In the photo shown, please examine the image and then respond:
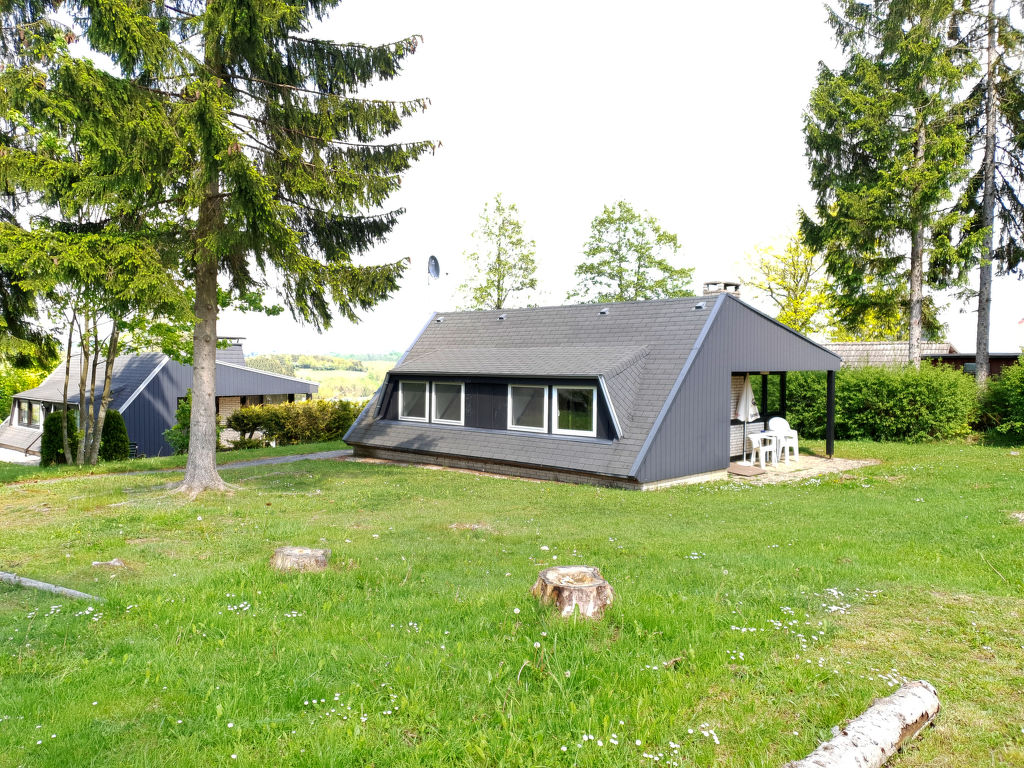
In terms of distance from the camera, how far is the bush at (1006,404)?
18.7 m

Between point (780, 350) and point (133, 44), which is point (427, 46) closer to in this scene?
point (133, 44)

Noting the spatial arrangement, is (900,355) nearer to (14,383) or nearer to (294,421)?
(294,421)

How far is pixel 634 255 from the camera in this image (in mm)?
36250

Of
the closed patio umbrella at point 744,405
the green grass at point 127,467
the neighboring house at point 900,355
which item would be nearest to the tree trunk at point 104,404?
the green grass at point 127,467

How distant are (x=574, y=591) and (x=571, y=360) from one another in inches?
413

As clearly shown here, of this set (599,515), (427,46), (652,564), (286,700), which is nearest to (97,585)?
(286,700)

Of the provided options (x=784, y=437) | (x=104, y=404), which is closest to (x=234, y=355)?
(x=104, y=404)

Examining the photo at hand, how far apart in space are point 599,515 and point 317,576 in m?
5.45

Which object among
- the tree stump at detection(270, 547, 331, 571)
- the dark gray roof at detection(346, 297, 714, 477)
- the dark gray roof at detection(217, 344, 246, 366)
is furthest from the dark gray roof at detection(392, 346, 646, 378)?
the dark gray roof at detection(217, 344, 246, 366)

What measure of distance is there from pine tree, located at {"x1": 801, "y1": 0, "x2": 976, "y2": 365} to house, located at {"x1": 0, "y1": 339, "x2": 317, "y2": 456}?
25.8 meters

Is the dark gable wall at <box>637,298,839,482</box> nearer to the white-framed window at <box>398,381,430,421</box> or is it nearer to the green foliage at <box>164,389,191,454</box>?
the white-framed window at <box>398,381,430,421</box>

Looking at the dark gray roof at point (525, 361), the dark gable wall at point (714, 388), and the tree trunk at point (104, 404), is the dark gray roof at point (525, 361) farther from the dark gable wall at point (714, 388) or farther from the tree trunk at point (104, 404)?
the tree trunk at point (104, 404)

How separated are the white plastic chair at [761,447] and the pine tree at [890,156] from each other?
30.9 feet

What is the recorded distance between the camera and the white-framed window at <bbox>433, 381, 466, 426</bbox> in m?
16.6
